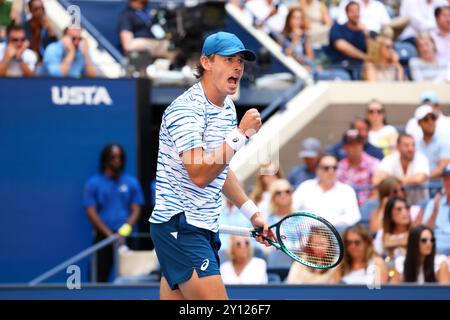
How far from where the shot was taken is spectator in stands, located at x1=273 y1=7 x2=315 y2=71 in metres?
11.1

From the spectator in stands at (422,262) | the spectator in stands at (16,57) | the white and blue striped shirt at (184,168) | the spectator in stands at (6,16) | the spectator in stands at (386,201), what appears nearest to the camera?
the white and blue striped shirt at (184,168)

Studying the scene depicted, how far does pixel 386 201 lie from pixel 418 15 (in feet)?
10.4

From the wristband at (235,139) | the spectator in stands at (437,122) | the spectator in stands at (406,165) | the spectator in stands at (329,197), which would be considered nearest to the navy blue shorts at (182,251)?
the wristband at (235,139)

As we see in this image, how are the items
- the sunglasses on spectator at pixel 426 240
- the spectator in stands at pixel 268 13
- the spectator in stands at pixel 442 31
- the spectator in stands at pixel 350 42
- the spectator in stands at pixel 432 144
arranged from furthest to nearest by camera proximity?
the spectator in stands at pixel 268 13 < the spectator in stands at pixel 442 31 < the spectator in stands at pixel 350 42 < the spectator in stands at pixel 432 144 < the sunglasses on spectator at pixel 426 240

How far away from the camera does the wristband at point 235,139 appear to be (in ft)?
16.1

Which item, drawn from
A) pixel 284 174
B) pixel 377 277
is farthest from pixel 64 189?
pixel 377 277

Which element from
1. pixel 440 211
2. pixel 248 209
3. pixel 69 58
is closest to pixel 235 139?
pixel 248 209

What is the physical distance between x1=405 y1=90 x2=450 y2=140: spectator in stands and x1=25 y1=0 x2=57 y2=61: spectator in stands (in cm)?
336

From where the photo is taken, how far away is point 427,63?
10914 mm

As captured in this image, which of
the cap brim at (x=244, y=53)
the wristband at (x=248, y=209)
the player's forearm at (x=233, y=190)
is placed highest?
the cap brim at (x=244, y=53)

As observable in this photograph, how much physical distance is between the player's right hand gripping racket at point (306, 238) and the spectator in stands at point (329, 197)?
305 centimetres

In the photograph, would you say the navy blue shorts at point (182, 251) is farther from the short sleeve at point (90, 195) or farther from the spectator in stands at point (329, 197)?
the short sleeve at point (90, 195)
